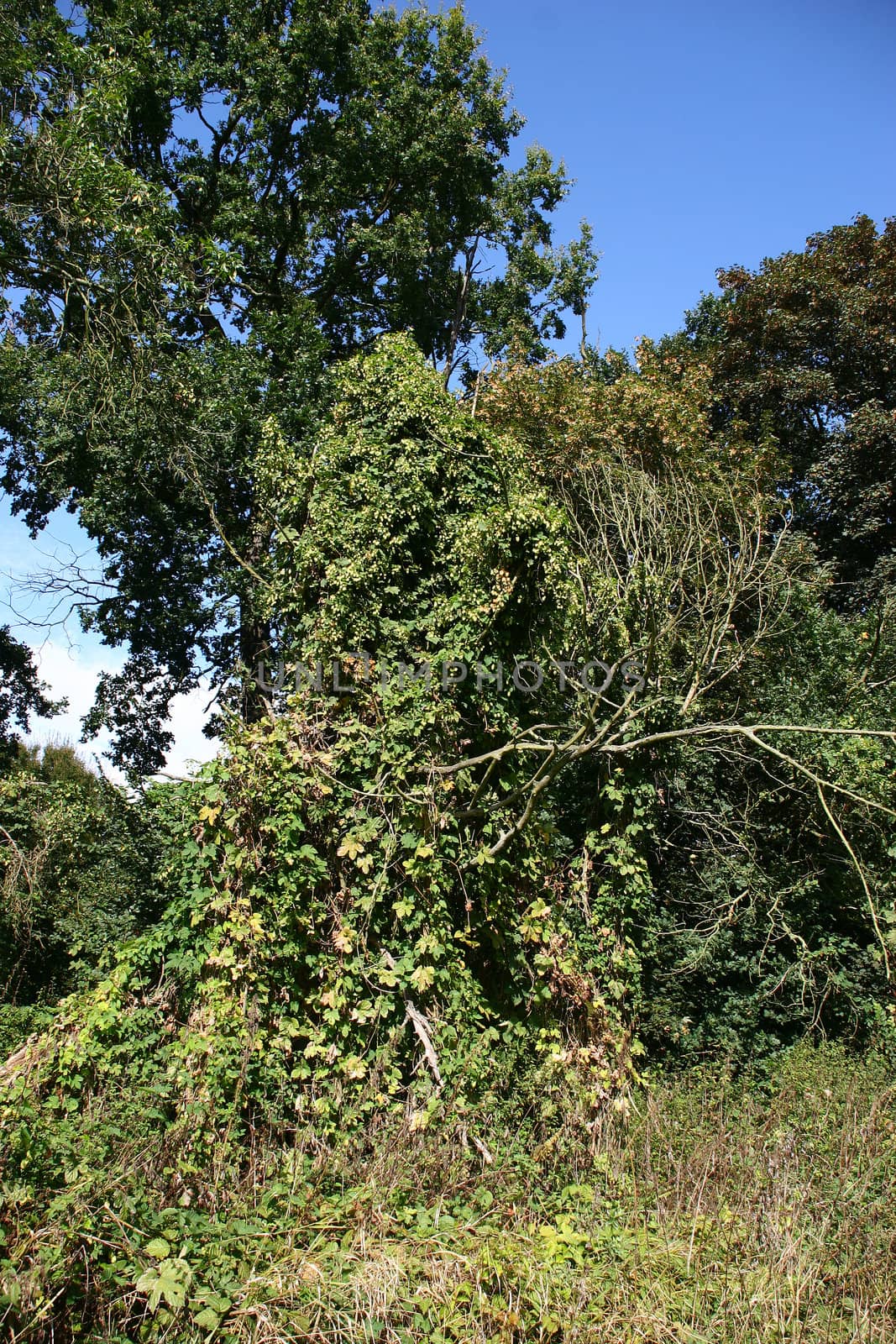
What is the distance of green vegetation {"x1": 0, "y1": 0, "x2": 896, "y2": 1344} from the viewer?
12.4 feet

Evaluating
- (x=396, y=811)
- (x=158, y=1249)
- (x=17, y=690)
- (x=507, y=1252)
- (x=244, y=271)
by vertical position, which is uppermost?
(x=244, y=271)

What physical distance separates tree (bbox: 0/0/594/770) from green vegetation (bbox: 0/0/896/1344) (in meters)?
0.09

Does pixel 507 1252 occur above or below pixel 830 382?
below

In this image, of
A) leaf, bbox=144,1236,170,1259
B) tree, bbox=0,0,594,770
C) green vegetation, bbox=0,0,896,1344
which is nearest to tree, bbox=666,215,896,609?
green vegetation, bbox=0,0,896,1344

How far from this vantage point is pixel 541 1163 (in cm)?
548

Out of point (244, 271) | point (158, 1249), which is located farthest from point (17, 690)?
point (158, 1249)

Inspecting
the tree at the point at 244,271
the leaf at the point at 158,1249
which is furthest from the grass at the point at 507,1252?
the tree at the point at 244,271

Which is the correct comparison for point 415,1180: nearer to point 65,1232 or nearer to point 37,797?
point 65,1232

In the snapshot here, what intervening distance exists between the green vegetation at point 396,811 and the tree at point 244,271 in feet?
0.29

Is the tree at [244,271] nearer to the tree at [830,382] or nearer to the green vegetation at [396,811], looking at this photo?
the green vegetation at [396,811]

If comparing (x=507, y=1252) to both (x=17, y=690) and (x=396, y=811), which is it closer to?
(x=396, y=811)

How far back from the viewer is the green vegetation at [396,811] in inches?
149

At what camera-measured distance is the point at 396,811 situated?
6.40 m

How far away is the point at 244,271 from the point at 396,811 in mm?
10287
